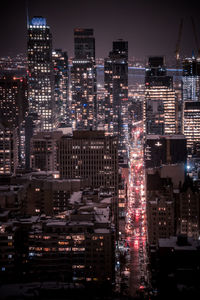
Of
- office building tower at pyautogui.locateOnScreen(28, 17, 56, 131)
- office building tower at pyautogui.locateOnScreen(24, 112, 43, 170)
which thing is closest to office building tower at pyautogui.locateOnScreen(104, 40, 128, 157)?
office building tower at pyautogui.locateOnScreen(28, 17, 56, 131)

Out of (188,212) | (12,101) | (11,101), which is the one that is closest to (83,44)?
(12,101)

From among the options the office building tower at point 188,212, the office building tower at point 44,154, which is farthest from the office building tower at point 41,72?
the office building tower at point 188,212

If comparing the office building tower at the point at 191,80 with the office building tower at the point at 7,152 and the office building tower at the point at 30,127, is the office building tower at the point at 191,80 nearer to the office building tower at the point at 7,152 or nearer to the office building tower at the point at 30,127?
the office building tower at the point at 30,127

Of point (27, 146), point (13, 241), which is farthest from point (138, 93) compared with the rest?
point (13, 241)

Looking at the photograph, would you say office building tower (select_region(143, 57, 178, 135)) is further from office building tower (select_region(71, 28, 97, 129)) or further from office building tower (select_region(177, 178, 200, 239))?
office building tower (select_region(177, 178, 200, 239))

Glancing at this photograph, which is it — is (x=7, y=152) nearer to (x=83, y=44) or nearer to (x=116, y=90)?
(x=116, y=90)

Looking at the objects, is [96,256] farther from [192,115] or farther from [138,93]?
[138,93]
